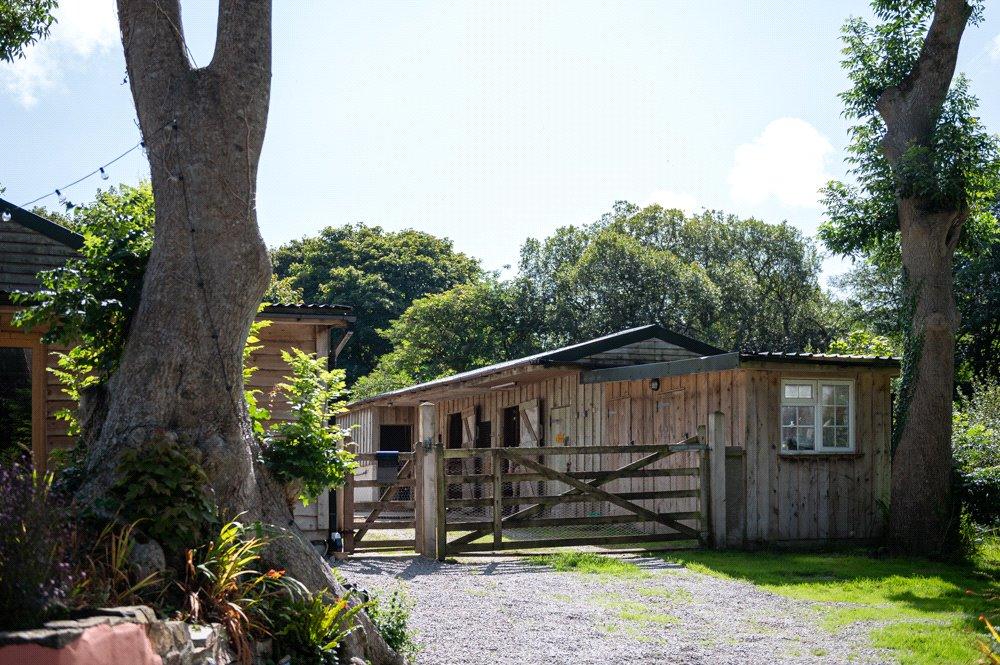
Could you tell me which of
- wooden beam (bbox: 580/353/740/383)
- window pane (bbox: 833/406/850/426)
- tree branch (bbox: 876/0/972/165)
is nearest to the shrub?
wooden beam (bbox: 580/353/740/383)

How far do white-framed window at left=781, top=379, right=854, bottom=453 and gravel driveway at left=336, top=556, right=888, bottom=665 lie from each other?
3.58m

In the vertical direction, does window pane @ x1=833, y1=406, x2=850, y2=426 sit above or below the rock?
above

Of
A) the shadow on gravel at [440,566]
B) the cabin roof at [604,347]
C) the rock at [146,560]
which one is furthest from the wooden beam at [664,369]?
the rock at [146,560]

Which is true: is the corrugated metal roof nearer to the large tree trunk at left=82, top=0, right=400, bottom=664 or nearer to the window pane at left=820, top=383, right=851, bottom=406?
the window pane at left=820, top=383, right=851, bottom=406

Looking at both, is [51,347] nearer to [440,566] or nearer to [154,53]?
[440,566]

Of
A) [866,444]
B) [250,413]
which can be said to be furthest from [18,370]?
[866,444]

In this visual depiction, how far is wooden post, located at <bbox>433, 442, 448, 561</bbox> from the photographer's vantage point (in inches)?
477

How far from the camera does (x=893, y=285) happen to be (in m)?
36.6

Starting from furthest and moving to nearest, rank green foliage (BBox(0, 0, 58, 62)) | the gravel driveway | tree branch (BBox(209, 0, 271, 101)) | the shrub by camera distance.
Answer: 1. green foliage (BBox(0, 0, 58, 62))
2. the gravel driveway
3. tree branch (BBox(209, 0, 271, 101))
4. the shrub

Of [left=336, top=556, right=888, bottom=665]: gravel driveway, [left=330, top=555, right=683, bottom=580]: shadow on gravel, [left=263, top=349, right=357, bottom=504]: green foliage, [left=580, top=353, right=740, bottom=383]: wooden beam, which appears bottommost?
[left=330, top=555, right=683, bottom=580]: shadow on gravel

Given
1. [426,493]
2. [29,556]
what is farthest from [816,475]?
[29,556]

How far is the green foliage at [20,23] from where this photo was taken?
402 inches

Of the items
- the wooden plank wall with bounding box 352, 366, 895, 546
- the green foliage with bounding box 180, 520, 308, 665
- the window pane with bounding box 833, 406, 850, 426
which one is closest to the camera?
the green foliage with bounding box 180, 520, 308, 665

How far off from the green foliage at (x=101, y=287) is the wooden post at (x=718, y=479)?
8.58 m
